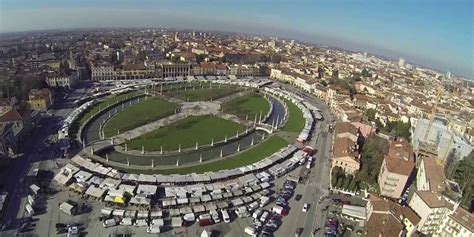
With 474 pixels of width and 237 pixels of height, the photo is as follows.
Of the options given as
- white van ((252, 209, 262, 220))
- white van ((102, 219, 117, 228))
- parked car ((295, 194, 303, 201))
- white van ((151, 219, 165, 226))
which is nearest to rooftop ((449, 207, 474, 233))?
parked car ((295, 194, 303, 201))

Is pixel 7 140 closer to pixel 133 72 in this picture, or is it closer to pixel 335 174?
pixel 335 174

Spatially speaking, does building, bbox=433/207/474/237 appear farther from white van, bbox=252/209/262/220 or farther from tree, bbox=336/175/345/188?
white van, bbox=252/209/262/220

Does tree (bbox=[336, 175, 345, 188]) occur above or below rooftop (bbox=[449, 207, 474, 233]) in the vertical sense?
below

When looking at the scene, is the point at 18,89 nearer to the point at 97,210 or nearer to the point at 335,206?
the point at 97,210

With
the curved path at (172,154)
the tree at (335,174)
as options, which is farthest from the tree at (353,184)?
the curved path at (172,154)

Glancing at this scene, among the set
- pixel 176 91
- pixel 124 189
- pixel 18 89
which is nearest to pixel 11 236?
pixel 124 189

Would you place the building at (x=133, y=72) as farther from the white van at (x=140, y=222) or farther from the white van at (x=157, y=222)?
the white van at (x=157, y=222)
